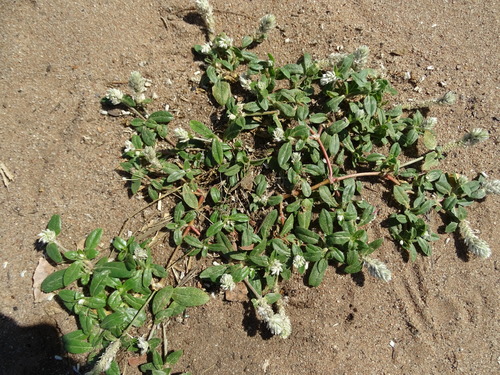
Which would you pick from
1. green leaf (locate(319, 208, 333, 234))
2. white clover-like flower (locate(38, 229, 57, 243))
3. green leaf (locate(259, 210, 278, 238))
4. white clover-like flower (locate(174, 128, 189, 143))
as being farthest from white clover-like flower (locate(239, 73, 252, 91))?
white clover-like flower (locate(38, 229, 57, 243))

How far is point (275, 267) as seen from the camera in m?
2.99

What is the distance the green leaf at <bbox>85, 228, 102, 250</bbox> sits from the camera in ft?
10.3

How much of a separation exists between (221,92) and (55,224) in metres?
1.89

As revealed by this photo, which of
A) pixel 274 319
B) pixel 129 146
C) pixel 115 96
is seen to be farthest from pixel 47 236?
pixel 274 319

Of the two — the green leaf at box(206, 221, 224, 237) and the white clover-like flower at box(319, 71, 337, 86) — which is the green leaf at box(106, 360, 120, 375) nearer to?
the green leaf at box(206, 221, 224, 237)

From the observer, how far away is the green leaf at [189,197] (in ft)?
10.6

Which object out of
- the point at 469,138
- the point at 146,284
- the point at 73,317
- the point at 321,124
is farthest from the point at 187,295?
the point at 469,138

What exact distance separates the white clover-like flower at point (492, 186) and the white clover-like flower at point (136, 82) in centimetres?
321

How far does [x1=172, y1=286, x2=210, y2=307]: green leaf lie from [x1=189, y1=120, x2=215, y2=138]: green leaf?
1376mm

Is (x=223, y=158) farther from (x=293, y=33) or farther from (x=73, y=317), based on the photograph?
(x=73, y=317)

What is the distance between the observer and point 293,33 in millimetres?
3717

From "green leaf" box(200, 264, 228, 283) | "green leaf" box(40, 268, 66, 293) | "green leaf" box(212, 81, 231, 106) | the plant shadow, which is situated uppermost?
"green leaf" box(212, 81, 231, 106)

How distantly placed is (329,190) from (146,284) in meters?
1.81

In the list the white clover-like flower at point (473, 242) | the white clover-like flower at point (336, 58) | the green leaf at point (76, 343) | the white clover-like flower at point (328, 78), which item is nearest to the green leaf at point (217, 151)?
the white clover-like flower at point (328, 78)
